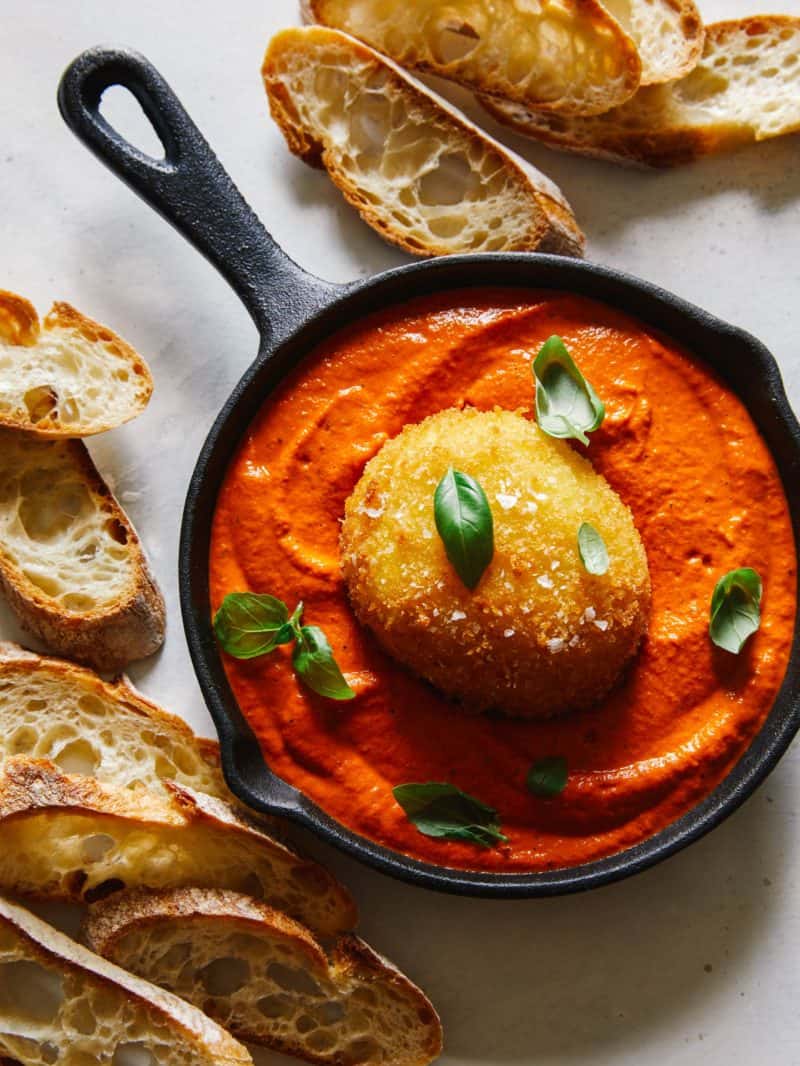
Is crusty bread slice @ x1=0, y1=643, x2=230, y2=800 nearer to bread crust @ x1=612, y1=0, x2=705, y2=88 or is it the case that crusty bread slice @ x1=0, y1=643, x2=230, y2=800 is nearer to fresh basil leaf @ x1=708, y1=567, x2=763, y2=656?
fresh basil leaf @ x1=708, y1=567, x2=763, y2=656

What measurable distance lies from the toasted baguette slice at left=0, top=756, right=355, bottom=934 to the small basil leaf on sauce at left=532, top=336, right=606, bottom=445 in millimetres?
1244

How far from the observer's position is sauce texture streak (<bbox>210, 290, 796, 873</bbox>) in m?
2.86

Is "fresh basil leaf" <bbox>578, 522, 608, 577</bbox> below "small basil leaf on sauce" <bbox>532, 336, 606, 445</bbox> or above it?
below

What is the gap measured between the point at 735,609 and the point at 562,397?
0.62 m

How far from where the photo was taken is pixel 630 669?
114 inches

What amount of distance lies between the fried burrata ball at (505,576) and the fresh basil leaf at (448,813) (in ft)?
0.71

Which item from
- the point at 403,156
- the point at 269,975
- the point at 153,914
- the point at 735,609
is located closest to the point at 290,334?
the point at 403,156

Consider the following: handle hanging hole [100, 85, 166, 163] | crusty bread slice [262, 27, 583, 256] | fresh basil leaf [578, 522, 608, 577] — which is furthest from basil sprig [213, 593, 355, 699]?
handle hanging hole [100, 85, 166, 163]

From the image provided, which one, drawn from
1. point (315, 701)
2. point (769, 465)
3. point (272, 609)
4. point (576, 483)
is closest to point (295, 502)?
point (272, 609)

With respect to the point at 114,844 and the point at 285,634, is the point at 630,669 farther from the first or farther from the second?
the point at 114,844

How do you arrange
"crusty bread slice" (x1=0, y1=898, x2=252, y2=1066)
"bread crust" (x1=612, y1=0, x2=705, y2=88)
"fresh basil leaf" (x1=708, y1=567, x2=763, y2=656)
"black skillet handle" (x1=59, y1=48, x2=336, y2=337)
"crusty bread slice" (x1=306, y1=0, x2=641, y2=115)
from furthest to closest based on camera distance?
"bread crust" (x1=612, y1=0, x2=705, y2=88) < "crusty bread slice" (x1=306, y1=0, x2=641, y2=115) < "black skillet handle" (x1=59, y1=48, x2=336, y2=337) < "crusty bread slice" (x1=0, y1=898, x2=252, y2=1066) < "fresh basil leaf" (x1=708, y1=567, x2=763, y2=656)

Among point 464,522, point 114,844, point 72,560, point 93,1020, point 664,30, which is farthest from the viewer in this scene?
point 664,30

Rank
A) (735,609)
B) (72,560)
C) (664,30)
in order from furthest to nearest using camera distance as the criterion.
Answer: (664,30), (72,560), (735,609)

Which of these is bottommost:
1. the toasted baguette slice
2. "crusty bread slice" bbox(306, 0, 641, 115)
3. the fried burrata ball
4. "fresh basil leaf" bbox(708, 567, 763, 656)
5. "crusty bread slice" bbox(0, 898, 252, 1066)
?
"crusty bread slice" bbox(0, 898, 252, 1066)
